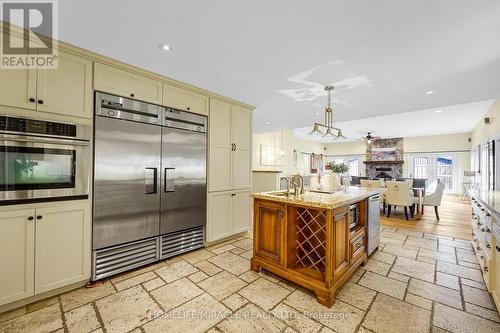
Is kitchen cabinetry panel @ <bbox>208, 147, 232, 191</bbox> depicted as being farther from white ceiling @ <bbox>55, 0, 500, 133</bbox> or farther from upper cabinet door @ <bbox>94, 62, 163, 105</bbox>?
upper cabinet door @ <bbox>94, 62, 163, 105</bbox>

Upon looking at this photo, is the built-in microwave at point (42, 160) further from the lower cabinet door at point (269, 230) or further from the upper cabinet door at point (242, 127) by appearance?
the upper cabinet door at point (242, 127)

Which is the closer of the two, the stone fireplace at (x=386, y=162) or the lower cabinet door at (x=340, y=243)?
the lower cabinet door at (x=340, y=243)

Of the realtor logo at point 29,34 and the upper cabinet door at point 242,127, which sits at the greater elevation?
the realtor logo at point 29,34

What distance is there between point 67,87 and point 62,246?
150cm

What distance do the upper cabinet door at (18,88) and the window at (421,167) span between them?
492 inches

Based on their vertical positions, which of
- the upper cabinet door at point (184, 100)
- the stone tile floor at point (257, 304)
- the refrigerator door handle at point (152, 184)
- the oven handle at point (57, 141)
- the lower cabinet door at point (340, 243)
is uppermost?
the upper cabinet door at point (184, 100)

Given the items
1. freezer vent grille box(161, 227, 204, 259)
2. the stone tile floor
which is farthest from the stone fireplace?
freezer vent grille box(161, 227, 204, 259)

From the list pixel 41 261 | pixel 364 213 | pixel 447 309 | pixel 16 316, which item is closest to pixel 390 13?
pixel 364 213

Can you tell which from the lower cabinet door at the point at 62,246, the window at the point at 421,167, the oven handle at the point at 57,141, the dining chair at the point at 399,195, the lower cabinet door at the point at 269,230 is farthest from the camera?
the window at the point at 421,167

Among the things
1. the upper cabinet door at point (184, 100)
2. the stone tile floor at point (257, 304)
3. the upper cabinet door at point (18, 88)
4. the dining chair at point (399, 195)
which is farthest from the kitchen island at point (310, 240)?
the dining chair at point (399, 195)

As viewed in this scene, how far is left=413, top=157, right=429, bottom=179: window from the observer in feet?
31.1

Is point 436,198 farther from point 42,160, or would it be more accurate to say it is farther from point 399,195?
point 42,160

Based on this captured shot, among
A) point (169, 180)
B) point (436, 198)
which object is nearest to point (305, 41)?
point (169, 180)

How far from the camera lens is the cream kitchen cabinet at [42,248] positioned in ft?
5.60
